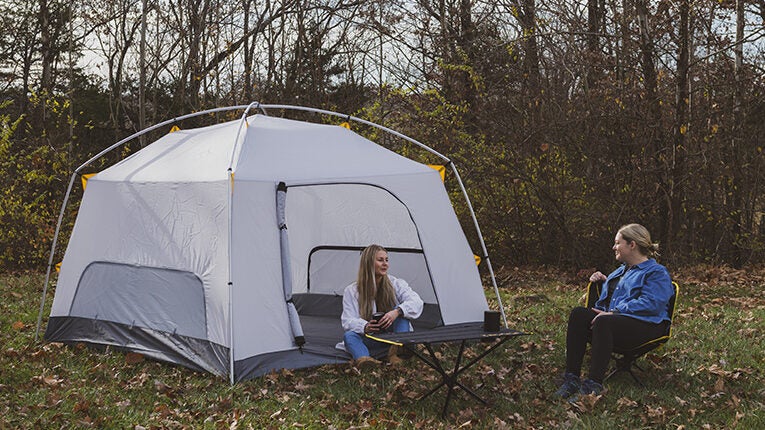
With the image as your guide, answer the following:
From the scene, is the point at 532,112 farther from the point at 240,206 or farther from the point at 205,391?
the point at 205,391

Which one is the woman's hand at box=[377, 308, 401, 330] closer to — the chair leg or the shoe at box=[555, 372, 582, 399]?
the shoe at box=[555, 372, 582, 399]

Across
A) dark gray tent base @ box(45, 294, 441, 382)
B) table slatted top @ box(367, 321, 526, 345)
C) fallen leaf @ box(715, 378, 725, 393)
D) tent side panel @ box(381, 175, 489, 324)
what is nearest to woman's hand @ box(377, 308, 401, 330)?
dark gray tent base @ box(45, 294, 441, 382)

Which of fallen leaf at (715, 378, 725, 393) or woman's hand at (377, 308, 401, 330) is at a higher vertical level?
woman's hand at (377, 308, 401, 330)

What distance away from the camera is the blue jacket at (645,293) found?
17.4 feet

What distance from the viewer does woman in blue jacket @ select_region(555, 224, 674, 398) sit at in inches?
204

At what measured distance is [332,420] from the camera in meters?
4.78

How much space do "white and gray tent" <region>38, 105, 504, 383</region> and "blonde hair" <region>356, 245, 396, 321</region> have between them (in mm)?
385

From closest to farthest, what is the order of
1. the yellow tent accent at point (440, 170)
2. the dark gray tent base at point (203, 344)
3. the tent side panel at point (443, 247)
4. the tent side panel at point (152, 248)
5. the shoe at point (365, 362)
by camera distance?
the dark gray tent base at point (203, 344)
the shoe at point (365, 362)
the tent side panel at point (152, 248)
the tent side panel at point (443, 247)
the yellow tent accent at point (440, 170)

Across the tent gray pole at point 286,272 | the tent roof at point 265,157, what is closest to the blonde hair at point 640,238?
the tent roof at point 265,157

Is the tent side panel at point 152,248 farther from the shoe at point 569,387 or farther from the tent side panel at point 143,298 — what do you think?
the shoe at point 569,387

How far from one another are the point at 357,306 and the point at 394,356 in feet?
1.49

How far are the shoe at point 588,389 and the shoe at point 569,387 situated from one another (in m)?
0.04

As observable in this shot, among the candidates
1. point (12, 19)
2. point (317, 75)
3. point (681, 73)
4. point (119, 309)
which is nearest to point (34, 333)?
point (119, 309)

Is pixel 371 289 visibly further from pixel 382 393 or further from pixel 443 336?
pixel 443 336
